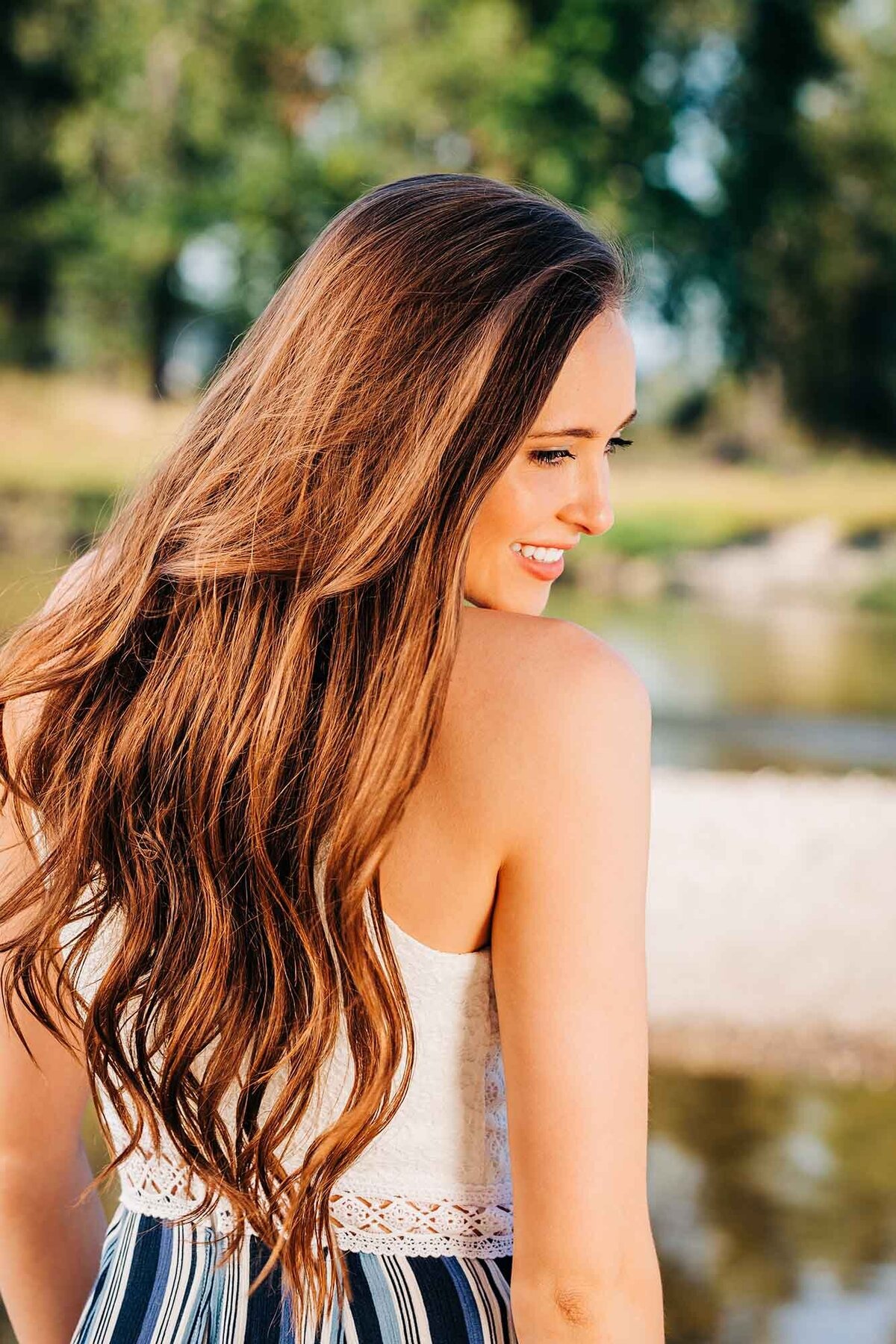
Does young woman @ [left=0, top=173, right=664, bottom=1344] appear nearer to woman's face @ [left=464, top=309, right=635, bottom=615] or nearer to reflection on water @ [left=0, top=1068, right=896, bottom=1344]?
woman's face @ [left=464, top=309, right=635, bottom=615]

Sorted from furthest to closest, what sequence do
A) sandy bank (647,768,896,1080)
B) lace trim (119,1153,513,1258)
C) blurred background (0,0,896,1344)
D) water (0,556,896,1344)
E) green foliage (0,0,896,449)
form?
green foliage (0,0,896,449), blurred background (0,0,896,1344), sandy bank (647,768,896,1080), water (0,556,896,1344), lace trim (119,1153,513,1258)

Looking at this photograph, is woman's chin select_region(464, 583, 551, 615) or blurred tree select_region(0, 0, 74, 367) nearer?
woman's chin select_region(464, 583, 551, 615)

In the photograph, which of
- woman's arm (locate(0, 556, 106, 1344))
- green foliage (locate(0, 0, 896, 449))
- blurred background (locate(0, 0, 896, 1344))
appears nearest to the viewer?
woman's arm (locate(0, 556, 106, 1344))

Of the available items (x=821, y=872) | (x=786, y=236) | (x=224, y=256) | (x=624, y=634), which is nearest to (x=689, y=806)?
(x=821, y=872)

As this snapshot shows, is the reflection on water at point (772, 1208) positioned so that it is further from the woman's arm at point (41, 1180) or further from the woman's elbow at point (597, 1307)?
the woman's elbow at point (597, 1307)

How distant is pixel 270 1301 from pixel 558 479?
60cm

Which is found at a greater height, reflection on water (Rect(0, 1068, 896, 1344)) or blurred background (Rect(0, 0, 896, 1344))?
blurred background (Rect(0, 0, 896, 1344))

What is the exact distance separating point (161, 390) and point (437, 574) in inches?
407

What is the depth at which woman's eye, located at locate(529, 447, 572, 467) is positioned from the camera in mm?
957

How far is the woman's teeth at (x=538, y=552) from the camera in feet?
3.26

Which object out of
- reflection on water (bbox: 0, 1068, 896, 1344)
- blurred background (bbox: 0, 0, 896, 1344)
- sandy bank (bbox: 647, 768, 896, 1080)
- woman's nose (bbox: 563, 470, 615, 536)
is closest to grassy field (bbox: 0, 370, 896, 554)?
blurred background (bbox: 0, 0, 896, 1344)

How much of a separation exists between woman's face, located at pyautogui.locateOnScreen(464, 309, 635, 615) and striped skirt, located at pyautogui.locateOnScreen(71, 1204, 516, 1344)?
462 millimetres

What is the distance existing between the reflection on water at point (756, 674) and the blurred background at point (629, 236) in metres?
0.02

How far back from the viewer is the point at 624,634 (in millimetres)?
10391
